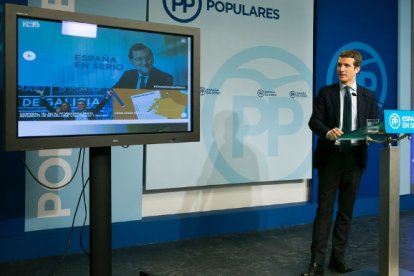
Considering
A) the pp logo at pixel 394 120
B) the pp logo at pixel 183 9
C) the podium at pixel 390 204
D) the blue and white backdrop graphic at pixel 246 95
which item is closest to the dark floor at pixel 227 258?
the blue and white backdrop graphic at pixel 246 95

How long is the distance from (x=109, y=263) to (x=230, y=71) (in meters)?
2.55

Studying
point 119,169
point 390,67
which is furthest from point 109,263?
point 390,67

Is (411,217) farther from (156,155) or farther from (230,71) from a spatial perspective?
(156,155)

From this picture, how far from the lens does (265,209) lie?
4680 mm

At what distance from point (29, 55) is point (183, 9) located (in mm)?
2353

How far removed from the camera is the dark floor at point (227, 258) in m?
3.41

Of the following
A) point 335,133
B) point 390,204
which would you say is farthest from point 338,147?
point 390,204

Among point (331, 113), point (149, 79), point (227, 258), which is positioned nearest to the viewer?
point (149, 79)

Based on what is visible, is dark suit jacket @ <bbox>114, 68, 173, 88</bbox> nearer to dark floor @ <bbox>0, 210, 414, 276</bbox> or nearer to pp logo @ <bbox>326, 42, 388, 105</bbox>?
dark floor @ <bbox>0, 210, 414, 276</bbox>

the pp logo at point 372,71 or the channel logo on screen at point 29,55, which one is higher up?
the pp logo at point 372,71

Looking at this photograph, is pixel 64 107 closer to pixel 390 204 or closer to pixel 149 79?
pixel 149 79

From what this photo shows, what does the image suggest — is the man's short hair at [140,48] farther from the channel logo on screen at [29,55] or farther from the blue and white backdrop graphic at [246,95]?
the blue and white backdrop graphic at [246,95]

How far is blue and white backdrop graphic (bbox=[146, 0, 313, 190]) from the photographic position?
4.26 metres

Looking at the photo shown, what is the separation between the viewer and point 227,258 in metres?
3.73
